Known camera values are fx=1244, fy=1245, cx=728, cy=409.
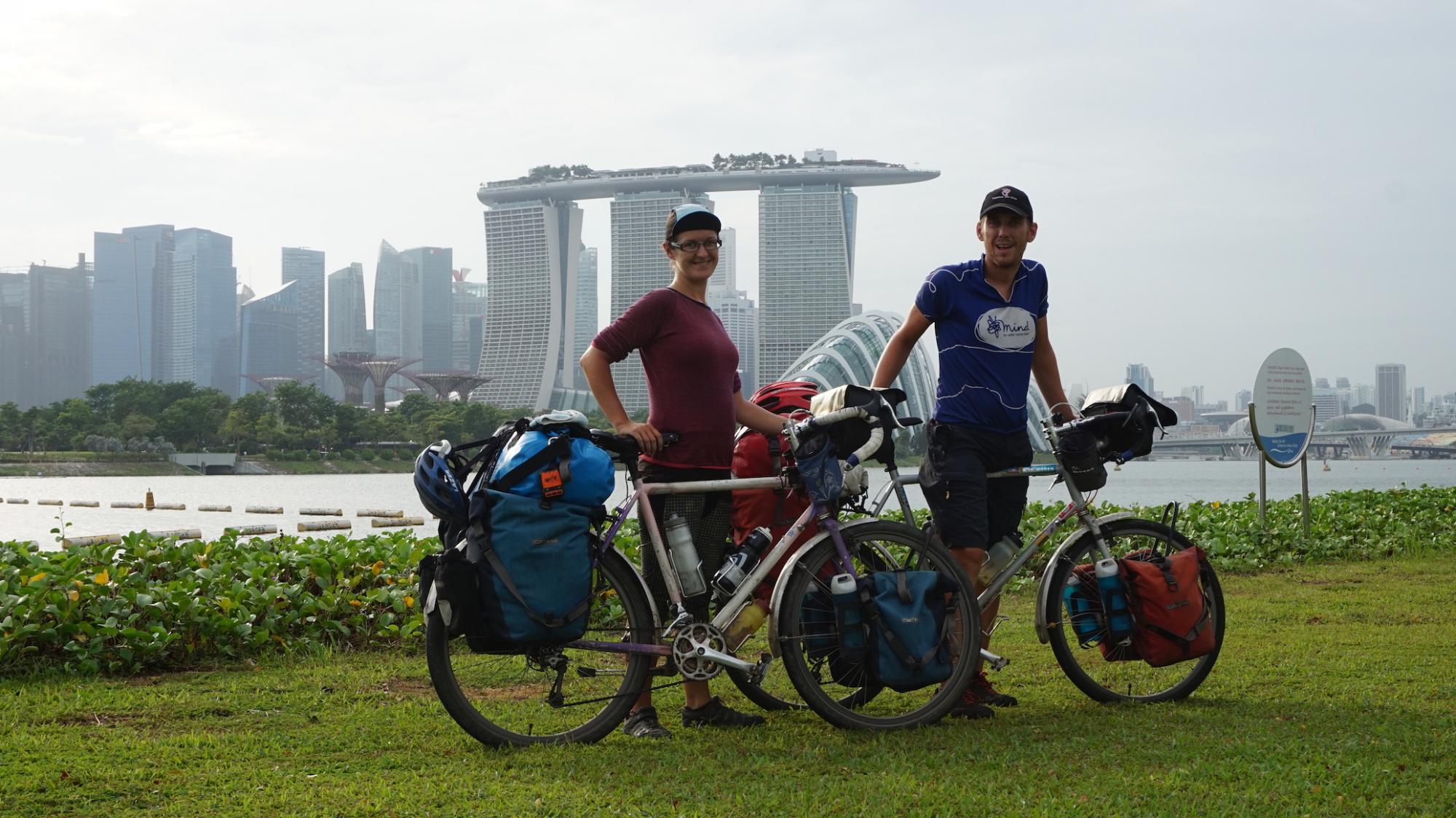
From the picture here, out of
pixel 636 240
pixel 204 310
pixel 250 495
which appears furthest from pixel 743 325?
pixel 250 495

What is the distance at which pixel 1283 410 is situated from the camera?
9.45 meters

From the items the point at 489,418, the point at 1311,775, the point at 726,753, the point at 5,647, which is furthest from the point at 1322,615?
the point at 489,418

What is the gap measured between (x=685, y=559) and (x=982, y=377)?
1.14 meters

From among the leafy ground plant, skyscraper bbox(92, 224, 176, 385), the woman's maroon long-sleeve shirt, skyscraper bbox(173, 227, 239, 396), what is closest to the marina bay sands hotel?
skyscraper bbox(173, 227, 239, 396)

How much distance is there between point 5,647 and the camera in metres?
4.32

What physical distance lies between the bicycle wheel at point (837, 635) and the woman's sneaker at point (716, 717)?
8.5 inches

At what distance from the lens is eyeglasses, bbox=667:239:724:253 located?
3.81m

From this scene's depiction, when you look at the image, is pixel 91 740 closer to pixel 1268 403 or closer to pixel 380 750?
pixel 380 750

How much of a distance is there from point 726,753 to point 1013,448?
1410 millimetres

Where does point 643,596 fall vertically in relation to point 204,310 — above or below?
below

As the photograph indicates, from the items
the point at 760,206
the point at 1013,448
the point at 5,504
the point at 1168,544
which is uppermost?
the point at 760,206

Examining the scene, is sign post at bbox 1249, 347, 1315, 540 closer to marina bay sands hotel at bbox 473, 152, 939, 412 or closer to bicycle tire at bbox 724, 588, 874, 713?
bicycle tire at bbox 724, 588, 874, 713

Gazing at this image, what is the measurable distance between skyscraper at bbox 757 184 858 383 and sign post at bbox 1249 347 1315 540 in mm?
138802

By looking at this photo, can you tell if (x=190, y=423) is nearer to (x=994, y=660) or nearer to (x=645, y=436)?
(x=645, y=436)
